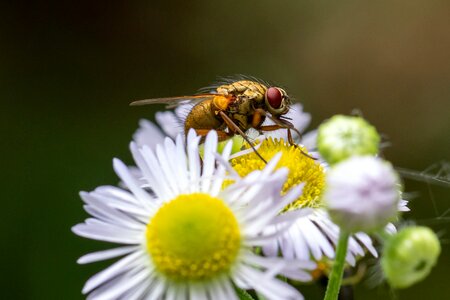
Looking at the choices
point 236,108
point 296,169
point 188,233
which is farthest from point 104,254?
point 236,108

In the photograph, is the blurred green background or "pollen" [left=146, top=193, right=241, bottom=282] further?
the blurred green background

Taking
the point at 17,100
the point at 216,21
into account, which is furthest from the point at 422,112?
the point at 17,100

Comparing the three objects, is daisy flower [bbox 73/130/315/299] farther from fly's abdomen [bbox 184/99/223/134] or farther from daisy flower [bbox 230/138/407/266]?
fly's abdomen [bbox 184/99/223/134]

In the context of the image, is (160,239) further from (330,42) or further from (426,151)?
(330,42)

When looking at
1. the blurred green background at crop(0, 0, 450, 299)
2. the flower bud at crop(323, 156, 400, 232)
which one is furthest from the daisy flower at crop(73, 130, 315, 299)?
the blurred green background at crop(0, 0, 450, 299)

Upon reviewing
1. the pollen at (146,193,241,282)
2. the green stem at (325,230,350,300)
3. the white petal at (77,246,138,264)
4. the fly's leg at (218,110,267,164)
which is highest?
the fly's leg at (218,110,267,164)

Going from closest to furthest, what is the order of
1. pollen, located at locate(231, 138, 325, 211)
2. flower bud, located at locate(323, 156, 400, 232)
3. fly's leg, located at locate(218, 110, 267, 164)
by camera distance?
flower bud, located at locate(323, 156, 400, 232)
pollen, located at locate(231, 138, 325, 211)
fly's leg, located at locate(218, 110, 267, 164)

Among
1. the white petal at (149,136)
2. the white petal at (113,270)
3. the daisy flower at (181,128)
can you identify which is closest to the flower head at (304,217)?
the daisy flower at (181,128)
